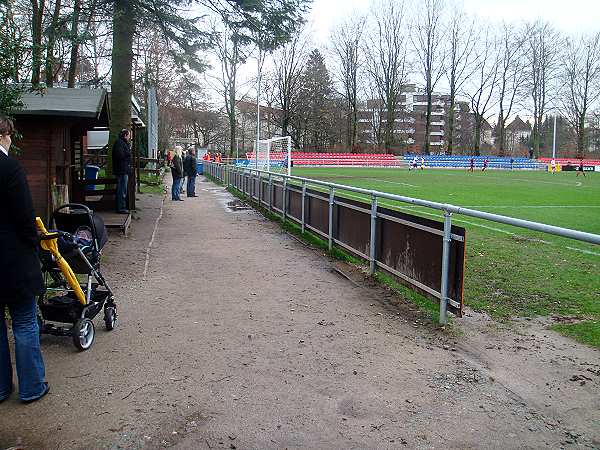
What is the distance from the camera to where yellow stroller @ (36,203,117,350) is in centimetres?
509

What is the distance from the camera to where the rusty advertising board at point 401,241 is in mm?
6023

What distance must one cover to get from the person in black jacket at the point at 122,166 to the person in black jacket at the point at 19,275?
9408 millimetres

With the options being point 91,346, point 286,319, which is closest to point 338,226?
point 286,319

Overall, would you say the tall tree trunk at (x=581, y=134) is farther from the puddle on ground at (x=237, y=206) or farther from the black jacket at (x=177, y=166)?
the black jacket at (x=177, y=166)

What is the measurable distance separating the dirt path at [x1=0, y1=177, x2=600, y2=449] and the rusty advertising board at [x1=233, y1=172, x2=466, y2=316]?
0.39 metres

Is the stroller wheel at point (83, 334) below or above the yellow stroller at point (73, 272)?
below

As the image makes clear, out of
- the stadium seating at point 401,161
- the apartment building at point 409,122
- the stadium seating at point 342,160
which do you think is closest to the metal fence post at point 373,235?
the stadium seating at point 342,160

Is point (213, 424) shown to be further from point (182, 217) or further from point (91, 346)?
point (182, 217)

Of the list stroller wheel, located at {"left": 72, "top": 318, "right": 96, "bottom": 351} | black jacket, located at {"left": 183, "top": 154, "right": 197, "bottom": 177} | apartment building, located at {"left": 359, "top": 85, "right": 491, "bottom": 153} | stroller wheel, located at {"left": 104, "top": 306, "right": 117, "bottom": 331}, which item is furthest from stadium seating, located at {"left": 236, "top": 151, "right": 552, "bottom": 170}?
stroller wheel, located at {"left": 72, "top": 318, "right": 96, "bottom": 351}

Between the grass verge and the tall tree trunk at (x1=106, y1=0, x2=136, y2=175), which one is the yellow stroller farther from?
the tall tree trunk at (x1=106, y1=0, x2=136, y2=175)

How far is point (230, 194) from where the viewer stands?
25547 mm

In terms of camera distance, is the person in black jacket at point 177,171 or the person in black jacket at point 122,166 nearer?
the person in black jacket at point 122,166

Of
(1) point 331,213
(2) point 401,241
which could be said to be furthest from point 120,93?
(2) point 401,241

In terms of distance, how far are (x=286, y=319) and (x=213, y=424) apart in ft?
8.44
